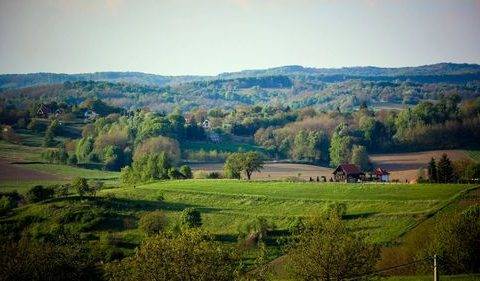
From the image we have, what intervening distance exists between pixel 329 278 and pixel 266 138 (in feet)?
450

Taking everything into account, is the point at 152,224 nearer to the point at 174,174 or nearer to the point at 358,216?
the point at 358,216

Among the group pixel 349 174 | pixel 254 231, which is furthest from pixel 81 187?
pixel 349 174

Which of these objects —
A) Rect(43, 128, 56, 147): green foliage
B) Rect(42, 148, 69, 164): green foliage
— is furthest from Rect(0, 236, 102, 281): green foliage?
Rect(43, 128, 56, 147): green foliage

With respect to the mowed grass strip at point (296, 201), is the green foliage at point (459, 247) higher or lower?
higher

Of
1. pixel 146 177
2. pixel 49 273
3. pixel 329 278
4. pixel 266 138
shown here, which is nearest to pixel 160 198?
pixel 146 177

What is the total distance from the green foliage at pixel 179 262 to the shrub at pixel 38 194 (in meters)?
51.9

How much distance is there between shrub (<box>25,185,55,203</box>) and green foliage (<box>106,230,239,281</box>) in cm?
5185

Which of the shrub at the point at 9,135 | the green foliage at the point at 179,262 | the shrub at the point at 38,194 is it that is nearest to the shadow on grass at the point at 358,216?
the green foliage at the point at 179,262

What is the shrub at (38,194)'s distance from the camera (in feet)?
257

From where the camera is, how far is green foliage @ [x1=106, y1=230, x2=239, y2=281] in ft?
97.8

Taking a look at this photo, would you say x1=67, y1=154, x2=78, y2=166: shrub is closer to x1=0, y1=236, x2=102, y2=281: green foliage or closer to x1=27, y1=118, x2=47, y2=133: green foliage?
x1=27, y1=118, x2=47, y2=133: green foliage

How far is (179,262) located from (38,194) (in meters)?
55.3

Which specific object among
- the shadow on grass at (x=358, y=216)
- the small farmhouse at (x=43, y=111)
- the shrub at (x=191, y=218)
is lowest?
the shrub at (x=191, y=218)

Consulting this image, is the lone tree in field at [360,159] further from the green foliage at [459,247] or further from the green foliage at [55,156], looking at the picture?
the green foliage at [459,247]
